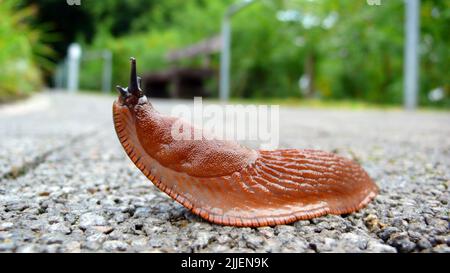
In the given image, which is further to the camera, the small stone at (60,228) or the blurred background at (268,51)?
the blurred background at (268,51)

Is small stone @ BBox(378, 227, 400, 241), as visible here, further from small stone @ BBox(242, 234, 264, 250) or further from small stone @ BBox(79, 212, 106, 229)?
small stone @ BBox(79, 212, 106, 229)

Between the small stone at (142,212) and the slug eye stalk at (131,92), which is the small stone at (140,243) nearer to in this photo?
the small stone at (142,212)

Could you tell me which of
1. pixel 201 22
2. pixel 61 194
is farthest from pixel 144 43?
pixel 61 194

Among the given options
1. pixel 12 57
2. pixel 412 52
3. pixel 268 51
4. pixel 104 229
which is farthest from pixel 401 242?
pixel 268 51

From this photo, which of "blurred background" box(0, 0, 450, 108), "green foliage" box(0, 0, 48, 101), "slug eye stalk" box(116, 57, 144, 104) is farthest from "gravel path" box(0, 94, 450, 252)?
"blurred background" box(0, 0, 450, 108)

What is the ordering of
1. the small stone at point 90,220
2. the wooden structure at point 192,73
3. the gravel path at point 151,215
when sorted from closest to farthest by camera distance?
1. the gravel path at point 151,215
2. the small stone at point 90,220
3. the wooden structure at point 192,73

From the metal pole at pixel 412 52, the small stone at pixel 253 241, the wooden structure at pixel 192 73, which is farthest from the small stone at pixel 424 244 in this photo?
the wooden structure at pixel 192 73

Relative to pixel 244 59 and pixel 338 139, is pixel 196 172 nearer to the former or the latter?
pixel 338 139
